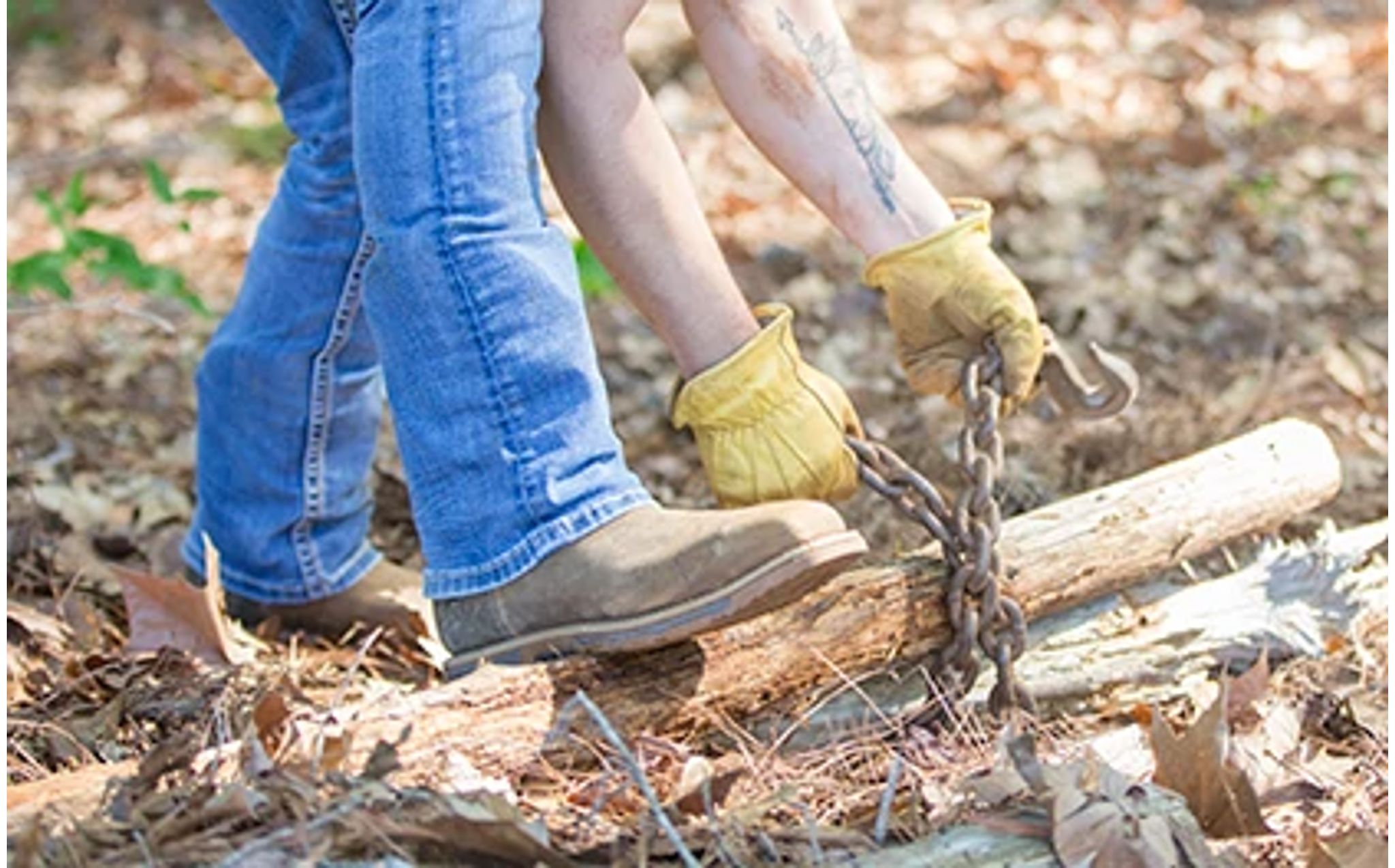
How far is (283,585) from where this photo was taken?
305 cm

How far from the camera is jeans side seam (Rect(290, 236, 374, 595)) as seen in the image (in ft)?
9.40

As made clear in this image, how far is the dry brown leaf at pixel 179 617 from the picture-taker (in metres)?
2.77

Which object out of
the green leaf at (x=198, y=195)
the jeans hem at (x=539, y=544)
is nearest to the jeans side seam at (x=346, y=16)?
the jeans hem at (x=539, y=544)

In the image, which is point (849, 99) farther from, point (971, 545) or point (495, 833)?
point (495, 833)

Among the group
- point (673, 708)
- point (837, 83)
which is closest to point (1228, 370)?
point (837, 83)

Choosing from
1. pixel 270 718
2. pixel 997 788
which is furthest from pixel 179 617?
pixel 997 788

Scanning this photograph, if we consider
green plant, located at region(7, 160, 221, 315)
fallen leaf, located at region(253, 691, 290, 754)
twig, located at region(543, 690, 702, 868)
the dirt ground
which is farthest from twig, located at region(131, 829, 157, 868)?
green plant, located at region(7, 160, 221, 315)

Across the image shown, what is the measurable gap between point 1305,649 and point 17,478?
91.5 inches

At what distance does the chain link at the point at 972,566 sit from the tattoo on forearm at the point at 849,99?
0.36m

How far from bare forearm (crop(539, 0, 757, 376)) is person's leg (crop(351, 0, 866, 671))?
3.2 inches

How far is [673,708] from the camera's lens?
7.77 feet

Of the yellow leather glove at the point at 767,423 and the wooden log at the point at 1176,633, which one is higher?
the yellow leather glove at the point at 767,423

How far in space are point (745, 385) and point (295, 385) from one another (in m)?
0.80

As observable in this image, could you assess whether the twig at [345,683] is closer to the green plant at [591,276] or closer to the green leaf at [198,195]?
the green leaf at [198,195]
